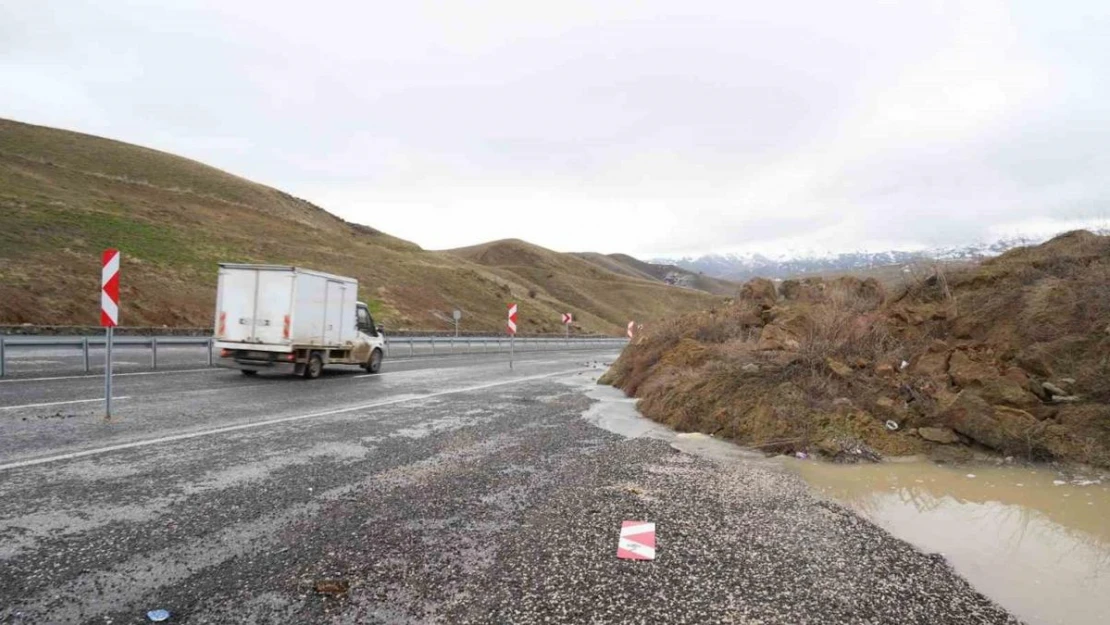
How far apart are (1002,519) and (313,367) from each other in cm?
1496

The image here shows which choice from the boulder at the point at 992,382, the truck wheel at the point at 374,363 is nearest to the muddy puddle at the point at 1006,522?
the boulder at the point at 992,382

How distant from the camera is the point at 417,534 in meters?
4.51

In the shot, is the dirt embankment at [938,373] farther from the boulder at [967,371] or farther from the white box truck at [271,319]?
the white box truck at [271,319]

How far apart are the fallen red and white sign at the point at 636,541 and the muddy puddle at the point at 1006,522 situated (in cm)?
207

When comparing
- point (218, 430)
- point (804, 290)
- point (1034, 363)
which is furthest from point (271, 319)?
point (1034, 363)

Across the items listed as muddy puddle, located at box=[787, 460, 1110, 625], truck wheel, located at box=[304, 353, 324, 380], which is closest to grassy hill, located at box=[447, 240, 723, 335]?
truck wheel, located at box=[304, 353, 324, 380]

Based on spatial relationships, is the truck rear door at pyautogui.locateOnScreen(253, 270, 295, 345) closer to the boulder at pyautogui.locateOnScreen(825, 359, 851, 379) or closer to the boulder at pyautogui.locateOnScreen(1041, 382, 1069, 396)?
the boulder at pyautogui.locateOnScreen(825, 359, 851, 379)

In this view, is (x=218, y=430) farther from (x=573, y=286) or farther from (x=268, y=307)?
(x=573, y=286)

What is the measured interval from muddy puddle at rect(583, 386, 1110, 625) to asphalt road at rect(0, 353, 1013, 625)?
34cm

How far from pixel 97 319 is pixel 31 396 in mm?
22430

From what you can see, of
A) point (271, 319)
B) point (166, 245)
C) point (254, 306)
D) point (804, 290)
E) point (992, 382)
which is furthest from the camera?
point (166, 245)

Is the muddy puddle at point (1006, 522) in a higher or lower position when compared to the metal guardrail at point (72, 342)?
lower

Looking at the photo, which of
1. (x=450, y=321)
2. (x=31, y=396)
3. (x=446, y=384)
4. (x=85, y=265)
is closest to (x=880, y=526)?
(x=446, y=384)

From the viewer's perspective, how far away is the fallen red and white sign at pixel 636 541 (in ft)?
13.8
